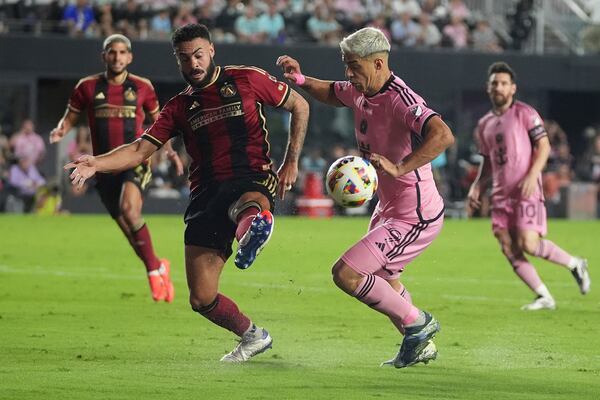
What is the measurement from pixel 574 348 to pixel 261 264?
8.62 metres

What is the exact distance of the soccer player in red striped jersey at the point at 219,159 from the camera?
29.9 ft

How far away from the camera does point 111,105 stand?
1386cm

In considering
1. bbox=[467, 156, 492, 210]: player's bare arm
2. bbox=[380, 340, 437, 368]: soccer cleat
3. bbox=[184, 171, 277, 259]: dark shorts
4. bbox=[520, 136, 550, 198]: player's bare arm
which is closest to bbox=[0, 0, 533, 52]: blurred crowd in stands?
bbox=[467, 156, 492, 210]: player's bare arm

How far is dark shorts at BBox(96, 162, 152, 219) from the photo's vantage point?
540 inches

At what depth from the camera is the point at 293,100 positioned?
31.3ft

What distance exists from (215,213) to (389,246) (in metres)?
1.13

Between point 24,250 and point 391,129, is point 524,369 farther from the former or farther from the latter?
point 24,250

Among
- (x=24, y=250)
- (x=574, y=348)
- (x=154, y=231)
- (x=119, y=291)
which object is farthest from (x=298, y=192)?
(x=574, y=348)

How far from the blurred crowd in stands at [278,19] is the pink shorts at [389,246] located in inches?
873

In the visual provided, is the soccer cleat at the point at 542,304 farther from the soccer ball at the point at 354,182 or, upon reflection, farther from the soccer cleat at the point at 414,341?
the soccer ball at the point at 354,182

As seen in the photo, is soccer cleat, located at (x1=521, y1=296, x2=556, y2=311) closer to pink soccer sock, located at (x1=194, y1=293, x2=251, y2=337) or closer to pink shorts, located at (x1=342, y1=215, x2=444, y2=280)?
pink shorts, located at (x1=342, y1=215, x2=444, y2=280)

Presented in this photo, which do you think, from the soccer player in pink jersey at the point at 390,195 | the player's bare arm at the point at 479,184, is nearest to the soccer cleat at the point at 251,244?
the soccer player in pink jersey at the point at 390,195

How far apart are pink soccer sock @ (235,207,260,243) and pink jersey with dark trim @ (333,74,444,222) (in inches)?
30.3

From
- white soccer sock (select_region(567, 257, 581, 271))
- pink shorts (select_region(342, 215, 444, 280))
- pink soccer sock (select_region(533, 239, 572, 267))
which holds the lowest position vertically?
white soccer sock (select_region(567, 257, 581, 271))
